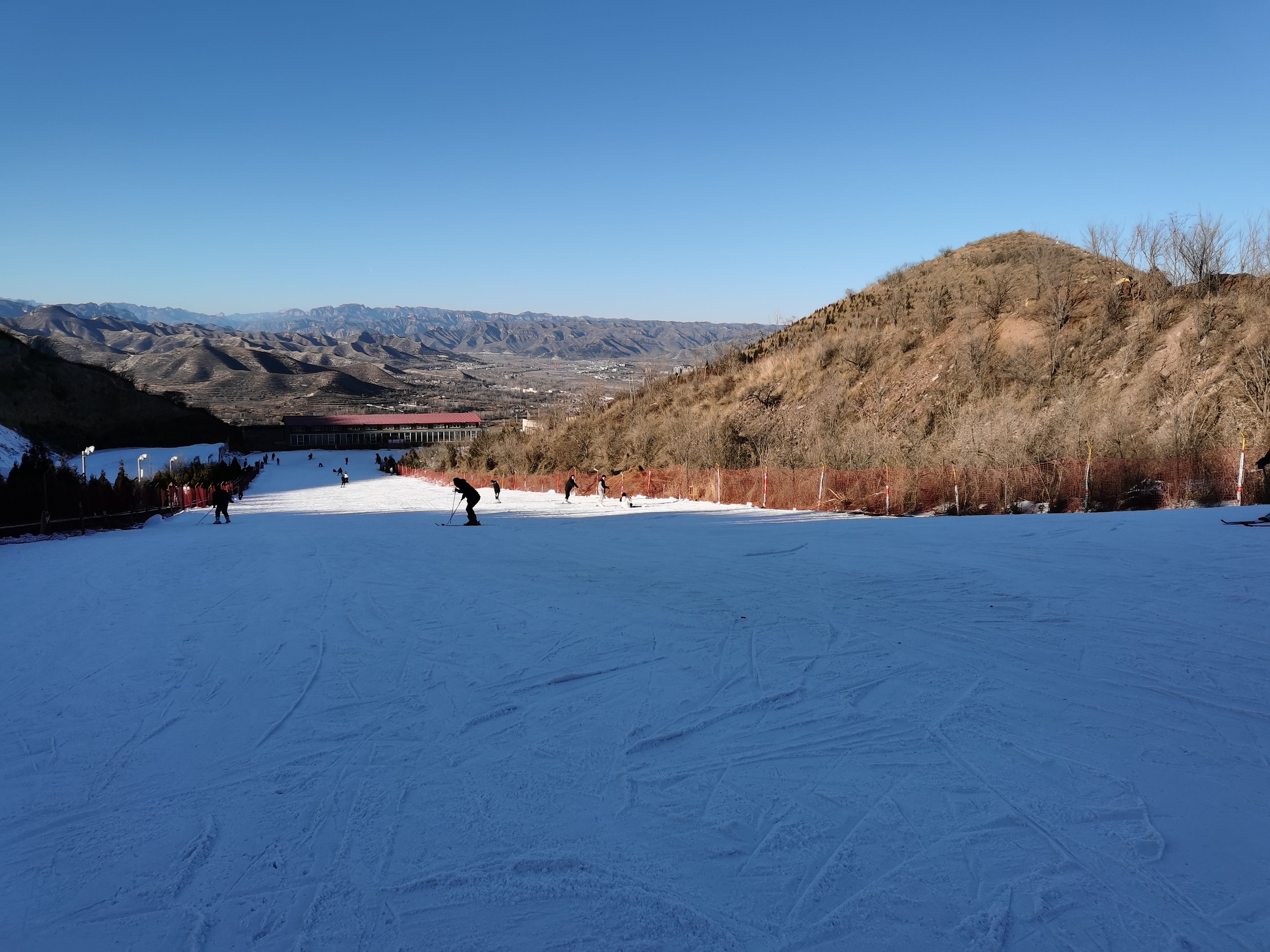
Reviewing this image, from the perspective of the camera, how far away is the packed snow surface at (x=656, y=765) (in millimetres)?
3674

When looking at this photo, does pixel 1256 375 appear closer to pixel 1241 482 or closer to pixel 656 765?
pixel 1241 482

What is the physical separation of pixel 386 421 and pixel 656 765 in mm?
150322

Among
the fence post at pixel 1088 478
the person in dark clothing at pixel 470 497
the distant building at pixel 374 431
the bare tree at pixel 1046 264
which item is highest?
the bare tree at pixel 1046 264

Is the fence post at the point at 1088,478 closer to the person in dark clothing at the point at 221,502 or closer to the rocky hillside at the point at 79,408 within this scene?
the person in dark clothing at the point at 221,502

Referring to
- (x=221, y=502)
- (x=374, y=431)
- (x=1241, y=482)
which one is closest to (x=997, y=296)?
(x=1241, y=482)

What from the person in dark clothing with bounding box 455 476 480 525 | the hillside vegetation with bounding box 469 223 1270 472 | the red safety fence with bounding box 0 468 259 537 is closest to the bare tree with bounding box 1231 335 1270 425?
the hillside vegetation with bounding box 469 223 1270 472

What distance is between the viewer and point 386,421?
147125 mm

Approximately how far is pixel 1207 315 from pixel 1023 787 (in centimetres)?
3969

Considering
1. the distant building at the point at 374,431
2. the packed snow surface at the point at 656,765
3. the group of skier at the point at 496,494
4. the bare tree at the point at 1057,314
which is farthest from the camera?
the distant building at the point at 374,431

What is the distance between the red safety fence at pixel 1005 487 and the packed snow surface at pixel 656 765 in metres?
10.9

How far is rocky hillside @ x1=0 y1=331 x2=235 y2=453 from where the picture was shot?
76.9 metres

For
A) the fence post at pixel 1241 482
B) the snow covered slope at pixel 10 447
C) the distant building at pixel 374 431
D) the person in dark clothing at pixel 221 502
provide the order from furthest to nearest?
1. the distant building at pixel 374 431
2. the snow covered slope at pixel 10 447
3. the person in dark clothing at pixel 221 502
4. the fence post at pixel 1241 482

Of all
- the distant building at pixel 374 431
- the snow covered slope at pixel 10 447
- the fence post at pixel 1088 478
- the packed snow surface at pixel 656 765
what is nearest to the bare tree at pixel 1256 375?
the fence post at pixel 1088 478

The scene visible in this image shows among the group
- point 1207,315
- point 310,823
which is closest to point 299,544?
point 310,823
